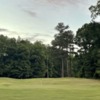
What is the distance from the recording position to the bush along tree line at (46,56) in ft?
250

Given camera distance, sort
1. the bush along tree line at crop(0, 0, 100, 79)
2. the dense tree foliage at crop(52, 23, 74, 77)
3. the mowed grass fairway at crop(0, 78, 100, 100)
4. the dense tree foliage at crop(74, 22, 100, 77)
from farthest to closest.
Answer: the dense tree foliage at crop(52, 23, 74, 77) < the bush along tree line at crop(0, 0, 100, 79) < the dense tree foliage at crop(74, 22, 100, 77) < the mowed grass fairway at crop(0, 78, 100, 100)

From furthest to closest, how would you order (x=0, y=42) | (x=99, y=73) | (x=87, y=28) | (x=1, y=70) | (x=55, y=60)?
(x=55, y=60) < (x=0, y=42) < (x=1, y=70) < (x=87, y=28) < (x=99, y=73)

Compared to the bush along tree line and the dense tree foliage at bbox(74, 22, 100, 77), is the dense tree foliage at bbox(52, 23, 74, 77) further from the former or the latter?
the dense tree foliage at bbox(74, 22, 100, 77)

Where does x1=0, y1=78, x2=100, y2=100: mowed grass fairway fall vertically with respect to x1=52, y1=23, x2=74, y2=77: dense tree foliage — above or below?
below

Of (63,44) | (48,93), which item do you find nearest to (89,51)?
(63,44)

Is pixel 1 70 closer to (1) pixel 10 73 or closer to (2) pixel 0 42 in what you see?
(1) pixel 10 73

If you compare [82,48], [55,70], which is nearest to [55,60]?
[55,70]

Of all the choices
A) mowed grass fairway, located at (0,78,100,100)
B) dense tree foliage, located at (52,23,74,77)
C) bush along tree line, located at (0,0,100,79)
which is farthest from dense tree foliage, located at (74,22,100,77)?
mowed grass fairway, located at (0,78,100,100)

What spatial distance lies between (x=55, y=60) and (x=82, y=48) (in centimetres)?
2438

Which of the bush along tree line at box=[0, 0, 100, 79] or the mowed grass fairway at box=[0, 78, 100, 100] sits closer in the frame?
the mowed grass fairway at box=[0, 78, 100, 100]

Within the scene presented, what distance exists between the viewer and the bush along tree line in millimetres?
76188

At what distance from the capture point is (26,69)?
3442 inches

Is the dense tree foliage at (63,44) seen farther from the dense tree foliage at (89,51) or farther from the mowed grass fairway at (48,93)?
the mowed grass fairway at (48,93)

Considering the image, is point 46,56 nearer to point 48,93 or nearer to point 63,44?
point 63,44
